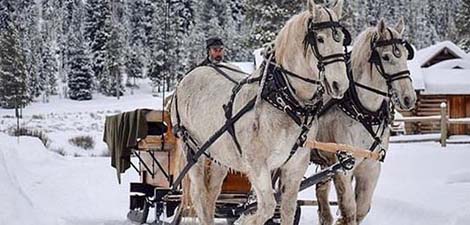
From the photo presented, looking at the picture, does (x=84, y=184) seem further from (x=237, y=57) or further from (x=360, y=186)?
(x=237, y=57)

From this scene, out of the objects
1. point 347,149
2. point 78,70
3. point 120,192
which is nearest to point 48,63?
point 78,70

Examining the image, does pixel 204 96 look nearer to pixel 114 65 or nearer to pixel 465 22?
pixel 465 22

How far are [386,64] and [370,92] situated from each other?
0.91 feet

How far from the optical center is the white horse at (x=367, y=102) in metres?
5.16

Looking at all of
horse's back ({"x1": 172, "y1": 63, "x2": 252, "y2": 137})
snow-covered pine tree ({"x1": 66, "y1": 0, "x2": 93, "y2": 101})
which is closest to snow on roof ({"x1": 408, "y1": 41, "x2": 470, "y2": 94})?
horse's back ({"x1": 172, "y1": 63, "x2": 252, "y2": 137})

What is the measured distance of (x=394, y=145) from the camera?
61.8 ft

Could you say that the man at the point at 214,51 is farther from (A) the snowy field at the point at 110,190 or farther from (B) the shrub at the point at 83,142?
(B) the shrub at the point at 83,142

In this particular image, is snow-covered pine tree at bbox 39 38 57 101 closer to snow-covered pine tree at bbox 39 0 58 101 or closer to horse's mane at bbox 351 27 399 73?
snow-covered pine tree at bbox 39 0 58 101

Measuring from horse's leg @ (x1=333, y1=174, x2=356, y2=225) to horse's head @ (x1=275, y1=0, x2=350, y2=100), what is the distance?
38.8 inches

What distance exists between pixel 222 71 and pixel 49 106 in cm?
5297

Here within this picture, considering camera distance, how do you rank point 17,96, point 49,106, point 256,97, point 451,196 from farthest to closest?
point 49,106
point 17,96
point 451,196
point 256,97

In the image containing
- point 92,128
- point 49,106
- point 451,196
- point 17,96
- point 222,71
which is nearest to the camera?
point 222,71

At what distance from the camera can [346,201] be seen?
5270 millimetres

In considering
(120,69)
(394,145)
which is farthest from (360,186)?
(120,69)
